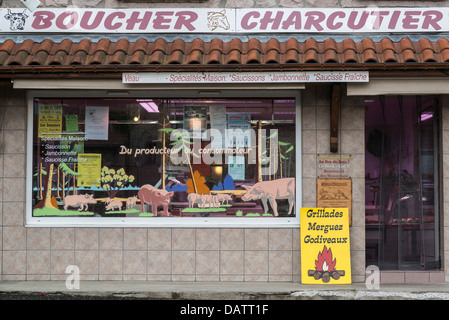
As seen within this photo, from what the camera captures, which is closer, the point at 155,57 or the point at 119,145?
the point at 155,57

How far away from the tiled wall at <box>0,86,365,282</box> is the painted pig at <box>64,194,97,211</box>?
15.2 inches

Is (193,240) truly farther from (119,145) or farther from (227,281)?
(119,145)

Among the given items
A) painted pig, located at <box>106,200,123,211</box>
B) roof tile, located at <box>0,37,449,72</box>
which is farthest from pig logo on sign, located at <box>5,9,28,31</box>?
painted pig, located at <box>106,200,123,211</box>

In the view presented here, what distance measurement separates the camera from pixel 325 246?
756 centimetres

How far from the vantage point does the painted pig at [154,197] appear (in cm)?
799

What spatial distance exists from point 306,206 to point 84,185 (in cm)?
357

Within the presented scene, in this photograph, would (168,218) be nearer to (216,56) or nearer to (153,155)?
(153,155)

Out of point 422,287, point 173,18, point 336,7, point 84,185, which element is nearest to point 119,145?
point 84,185

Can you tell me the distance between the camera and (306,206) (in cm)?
780

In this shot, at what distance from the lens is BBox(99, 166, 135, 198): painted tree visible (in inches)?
316

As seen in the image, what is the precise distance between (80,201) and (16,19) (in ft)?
10.0

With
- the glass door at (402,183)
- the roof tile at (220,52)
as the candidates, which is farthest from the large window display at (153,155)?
the glass door at (402,183)

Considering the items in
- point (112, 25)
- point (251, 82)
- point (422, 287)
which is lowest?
point (422, 287)

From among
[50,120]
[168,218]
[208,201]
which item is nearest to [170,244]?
[168,218]
